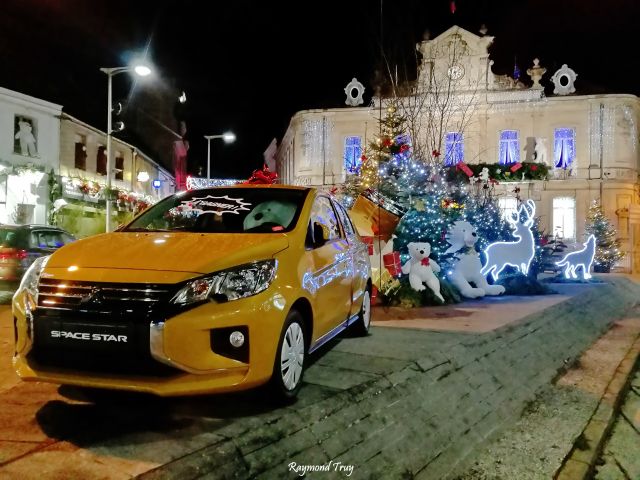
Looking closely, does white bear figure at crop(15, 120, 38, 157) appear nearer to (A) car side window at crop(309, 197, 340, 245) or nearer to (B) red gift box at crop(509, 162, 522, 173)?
(A) car side window at crop(309, 197, 340, 245)

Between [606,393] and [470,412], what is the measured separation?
7.52 ft

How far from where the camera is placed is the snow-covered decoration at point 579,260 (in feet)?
55.8

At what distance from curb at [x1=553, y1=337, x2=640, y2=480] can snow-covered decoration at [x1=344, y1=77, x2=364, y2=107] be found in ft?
99.8

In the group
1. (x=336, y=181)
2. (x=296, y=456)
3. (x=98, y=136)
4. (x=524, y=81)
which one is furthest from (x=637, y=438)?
(x=524, y=81)

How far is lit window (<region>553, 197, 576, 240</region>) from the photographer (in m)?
32.6

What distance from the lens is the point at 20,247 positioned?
10.9 meters

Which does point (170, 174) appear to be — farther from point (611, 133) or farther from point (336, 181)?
point (611, 133)

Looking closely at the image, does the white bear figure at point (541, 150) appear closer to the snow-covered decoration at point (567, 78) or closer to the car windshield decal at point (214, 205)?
the snow-covered decoration at point (567, 78)

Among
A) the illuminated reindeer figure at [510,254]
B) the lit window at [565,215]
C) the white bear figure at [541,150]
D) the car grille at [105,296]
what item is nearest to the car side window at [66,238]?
the car grille at [105,296]

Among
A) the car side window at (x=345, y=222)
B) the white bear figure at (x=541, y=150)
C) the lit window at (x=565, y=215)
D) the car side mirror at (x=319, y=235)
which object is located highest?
the white bear figure at (x=541, y=150)

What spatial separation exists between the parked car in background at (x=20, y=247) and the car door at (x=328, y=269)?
23.0ft

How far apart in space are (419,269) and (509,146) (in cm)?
2667

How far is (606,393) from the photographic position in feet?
21.1

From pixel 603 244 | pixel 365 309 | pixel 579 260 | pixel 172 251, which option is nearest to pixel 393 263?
pixel 365 309
